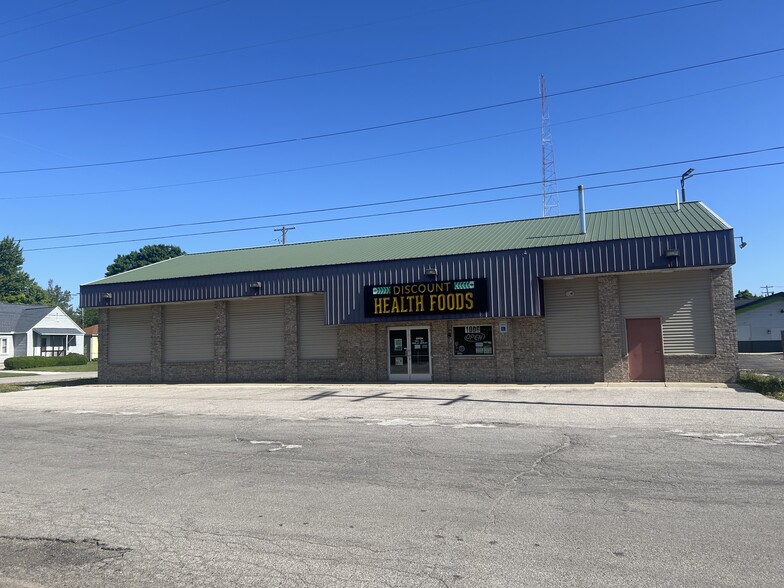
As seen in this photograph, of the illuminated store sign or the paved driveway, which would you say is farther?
the illuminated store sign

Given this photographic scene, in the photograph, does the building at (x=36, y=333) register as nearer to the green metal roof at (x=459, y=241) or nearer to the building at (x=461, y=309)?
the green metal roof at (x=459, y=241)

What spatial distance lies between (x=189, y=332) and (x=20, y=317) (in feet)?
128

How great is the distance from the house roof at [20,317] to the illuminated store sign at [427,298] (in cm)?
4429

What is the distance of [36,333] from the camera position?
179 ft

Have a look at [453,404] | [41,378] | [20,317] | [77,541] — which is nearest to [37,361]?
[20,317]

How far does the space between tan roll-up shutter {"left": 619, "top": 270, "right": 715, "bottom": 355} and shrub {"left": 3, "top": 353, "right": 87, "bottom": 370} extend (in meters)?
42.9

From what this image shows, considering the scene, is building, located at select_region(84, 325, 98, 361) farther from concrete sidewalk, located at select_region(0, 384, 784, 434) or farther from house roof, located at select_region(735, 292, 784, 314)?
house roof, located at select_region(735, 292, 784, 314)

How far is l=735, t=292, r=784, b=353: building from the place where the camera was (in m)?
49.1

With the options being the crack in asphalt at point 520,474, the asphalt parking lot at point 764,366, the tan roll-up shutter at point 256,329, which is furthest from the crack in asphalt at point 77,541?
the asphalt parking lot at point 764,366

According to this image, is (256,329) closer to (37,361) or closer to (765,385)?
(765,385)

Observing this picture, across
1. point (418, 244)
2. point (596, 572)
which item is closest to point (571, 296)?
point (418, 244)

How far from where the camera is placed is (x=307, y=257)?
1082 inches

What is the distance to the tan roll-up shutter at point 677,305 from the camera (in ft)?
63.4

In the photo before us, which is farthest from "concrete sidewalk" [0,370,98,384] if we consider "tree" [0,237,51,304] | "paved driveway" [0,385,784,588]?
"tree" [0,237,51,304]
